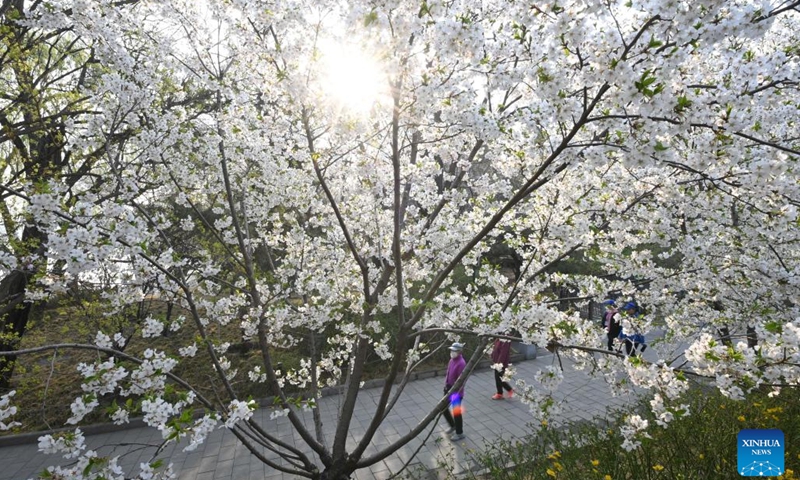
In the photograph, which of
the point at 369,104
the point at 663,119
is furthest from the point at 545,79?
the point at 369,104

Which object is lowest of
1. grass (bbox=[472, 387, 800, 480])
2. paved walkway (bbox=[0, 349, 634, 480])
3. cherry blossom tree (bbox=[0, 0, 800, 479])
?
paved walkway (bbox=[0, 349, 634, 480])

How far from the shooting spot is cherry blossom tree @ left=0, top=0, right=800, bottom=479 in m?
2.37

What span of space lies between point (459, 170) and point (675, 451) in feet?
14.8

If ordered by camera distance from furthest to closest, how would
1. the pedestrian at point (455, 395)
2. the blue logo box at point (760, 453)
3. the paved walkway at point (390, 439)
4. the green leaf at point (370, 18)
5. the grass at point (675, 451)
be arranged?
the pedestrian at point (455, 395) < the paved walkway at point (390, 439) < the grass at point (675, 451) < the blue logo box at point (760, 453) < the green leaf at point (370, 18)

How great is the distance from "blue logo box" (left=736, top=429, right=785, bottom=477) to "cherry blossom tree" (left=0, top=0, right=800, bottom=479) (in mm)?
1276

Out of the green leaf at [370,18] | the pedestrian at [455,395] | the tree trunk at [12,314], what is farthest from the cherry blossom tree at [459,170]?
the tree trunk at [12,314]

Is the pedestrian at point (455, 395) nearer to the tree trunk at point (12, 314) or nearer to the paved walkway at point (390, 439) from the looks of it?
the paved walkway at point (390, 439)

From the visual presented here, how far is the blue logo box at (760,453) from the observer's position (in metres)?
3.96

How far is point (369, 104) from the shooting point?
335 centimetres

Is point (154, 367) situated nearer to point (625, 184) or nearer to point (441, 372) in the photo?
point (625, 184)

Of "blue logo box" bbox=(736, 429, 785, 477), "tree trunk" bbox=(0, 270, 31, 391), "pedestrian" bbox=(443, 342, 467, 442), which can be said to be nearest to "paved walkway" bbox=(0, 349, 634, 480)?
"pedestrian" bbox=(443, 342, 467, 442)

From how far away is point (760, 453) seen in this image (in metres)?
4.20

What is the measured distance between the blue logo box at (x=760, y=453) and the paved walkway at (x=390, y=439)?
1614mm

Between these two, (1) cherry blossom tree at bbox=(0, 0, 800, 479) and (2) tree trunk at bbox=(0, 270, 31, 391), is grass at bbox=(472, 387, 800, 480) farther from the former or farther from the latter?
(2) tree trunk at bbox=(0, 270, 31, 391)
